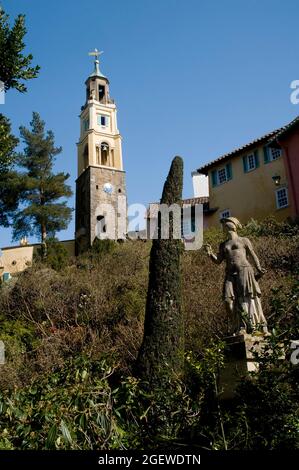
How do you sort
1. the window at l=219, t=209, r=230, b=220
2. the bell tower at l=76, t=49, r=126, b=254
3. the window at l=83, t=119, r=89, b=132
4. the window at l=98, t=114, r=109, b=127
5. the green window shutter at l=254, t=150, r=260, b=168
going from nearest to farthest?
the green window shutter at l=254, t=150, r=260, b=168, the window at l=219, t=209, r=230, b=220, the bell tower at l=76, t=49, r=126, b=254, the window at l=98, t=114, r=109, b=127, the window at l=83, t=119, r=89, b=132

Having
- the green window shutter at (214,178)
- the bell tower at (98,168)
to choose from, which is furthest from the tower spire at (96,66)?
the green window shutter at (214,178)

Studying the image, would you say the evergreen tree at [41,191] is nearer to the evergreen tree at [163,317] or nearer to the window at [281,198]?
the window at [281,198]

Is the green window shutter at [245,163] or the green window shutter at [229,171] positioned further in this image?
the green window shutter at [229,171]

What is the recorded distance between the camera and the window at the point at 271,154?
1045 inches

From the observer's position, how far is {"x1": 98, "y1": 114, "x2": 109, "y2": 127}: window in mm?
45894

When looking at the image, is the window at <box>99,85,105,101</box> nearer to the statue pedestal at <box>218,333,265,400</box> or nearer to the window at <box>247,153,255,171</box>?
the window at <box>247,153,255,171</box>

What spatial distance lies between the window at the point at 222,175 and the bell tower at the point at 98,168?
9.02 metres

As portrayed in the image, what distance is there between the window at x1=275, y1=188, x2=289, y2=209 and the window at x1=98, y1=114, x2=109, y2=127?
2429cm

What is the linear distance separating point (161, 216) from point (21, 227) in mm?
25342

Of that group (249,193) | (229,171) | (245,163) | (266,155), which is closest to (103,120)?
(229,171)

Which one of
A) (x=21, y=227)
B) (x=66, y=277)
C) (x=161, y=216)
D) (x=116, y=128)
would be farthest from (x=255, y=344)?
(x=116, y=128)

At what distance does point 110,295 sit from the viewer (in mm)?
17031

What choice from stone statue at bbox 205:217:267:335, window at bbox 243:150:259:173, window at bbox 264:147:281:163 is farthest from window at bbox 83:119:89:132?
stone statue at bbox 205:217:267:335
